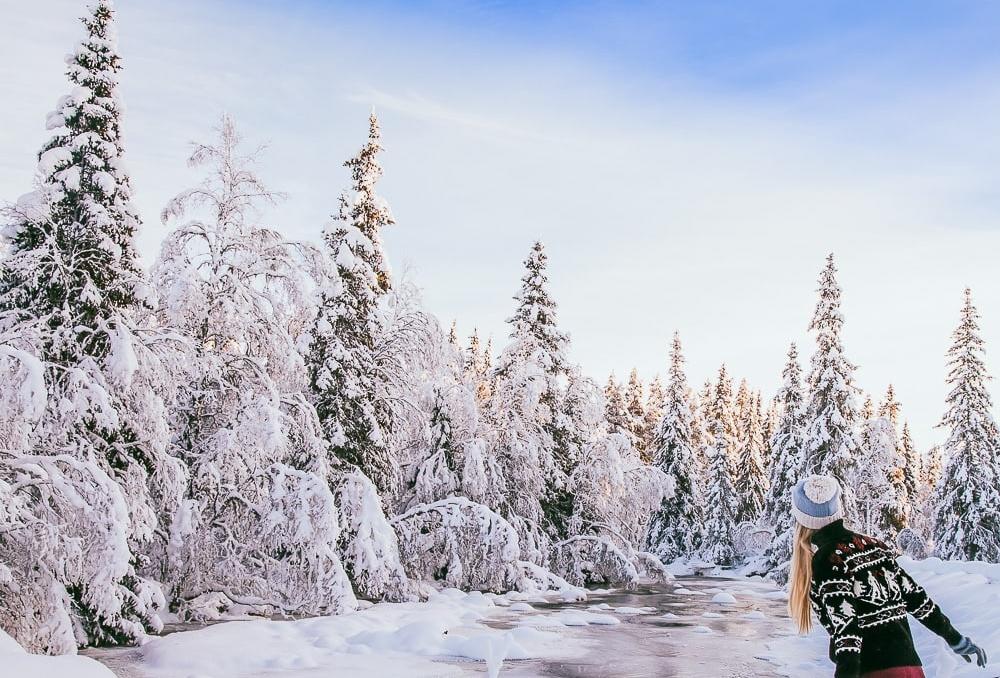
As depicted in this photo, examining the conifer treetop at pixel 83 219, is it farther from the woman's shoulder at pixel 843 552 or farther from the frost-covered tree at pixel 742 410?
the frost-covered tree at pixel 742 410

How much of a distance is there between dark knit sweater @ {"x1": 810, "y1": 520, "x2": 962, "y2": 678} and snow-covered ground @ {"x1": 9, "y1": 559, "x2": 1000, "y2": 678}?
4352 millimetres

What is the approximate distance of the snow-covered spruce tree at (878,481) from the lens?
3469 cm

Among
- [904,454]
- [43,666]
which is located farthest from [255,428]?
[904,454]

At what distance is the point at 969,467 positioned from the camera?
1265 inches

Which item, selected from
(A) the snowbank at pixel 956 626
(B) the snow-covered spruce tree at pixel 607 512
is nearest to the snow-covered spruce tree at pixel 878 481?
(B) the snow-covered spruce tree at pixel 607 512

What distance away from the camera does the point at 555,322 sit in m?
29.4

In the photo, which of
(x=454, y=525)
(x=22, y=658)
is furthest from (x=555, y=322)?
(x=22, y=658)

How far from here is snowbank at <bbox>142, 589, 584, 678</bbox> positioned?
37.2 feet

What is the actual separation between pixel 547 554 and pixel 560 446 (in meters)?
3.93

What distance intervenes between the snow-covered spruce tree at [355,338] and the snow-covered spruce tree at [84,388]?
5.84m

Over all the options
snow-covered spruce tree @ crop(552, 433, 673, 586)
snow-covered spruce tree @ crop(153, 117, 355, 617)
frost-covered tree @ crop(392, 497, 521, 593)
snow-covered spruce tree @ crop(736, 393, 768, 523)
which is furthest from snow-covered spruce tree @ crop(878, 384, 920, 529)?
snow-covered spruce tree @ crop(153, 117, 355, 617)

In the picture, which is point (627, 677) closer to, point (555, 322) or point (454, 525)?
point (454, 525)

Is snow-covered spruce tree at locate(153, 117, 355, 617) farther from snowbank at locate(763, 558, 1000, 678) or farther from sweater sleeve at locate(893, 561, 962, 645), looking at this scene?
sweater sleeve at locate(893, 561, 962, 645)

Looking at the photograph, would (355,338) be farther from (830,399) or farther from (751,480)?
(751,480)
